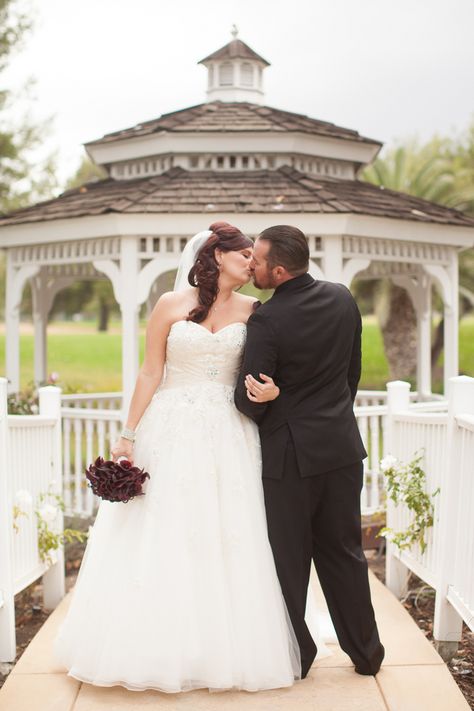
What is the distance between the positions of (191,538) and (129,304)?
5208 millimetres

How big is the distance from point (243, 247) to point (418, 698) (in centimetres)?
229

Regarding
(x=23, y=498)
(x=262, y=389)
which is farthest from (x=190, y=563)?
(x=23, y=498)

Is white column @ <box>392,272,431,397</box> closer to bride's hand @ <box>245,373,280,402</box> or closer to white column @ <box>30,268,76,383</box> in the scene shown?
white column @ <box>30,268,76,383</box>

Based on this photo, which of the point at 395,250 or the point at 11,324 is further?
the point at 11,324

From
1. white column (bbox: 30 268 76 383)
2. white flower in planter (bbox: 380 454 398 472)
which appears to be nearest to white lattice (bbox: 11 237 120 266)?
white column (bbox: 30 268 76 383)

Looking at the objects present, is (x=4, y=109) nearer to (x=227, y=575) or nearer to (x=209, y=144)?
(x=209, y=144)

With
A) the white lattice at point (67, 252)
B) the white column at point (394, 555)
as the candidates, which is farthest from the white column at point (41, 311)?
the white column at point (394, 555)

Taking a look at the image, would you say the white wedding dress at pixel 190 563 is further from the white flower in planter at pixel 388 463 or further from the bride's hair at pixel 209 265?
the white flower in planter at pixel 388 463

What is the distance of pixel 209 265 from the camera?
164 inches

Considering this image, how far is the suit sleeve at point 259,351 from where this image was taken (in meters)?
3.78

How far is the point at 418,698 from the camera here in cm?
397

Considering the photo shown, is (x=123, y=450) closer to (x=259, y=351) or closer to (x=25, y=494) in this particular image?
(x=259, y=351)

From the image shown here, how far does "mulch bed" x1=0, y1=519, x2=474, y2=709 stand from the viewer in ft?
15.5

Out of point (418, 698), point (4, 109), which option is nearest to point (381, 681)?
point (418, 698)
